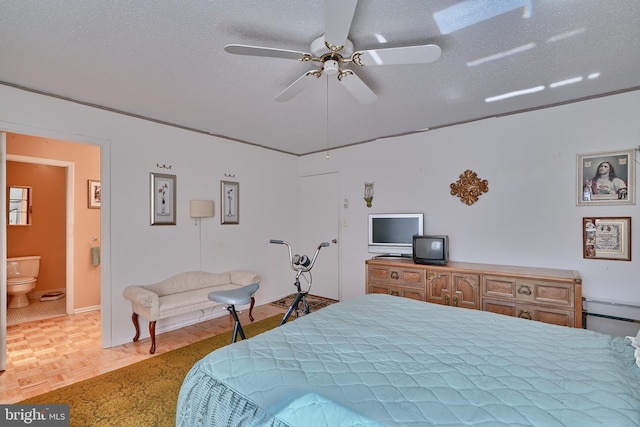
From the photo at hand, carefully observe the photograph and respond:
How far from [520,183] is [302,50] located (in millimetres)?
2710

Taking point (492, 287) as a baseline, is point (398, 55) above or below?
above

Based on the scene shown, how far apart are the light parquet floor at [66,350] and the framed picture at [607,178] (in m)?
3.92

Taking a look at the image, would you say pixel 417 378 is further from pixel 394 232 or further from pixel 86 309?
pixel 86 309

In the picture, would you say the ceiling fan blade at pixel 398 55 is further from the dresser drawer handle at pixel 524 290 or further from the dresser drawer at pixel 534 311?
the dresser drawer at pixel 534 311

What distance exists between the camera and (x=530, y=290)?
262 cm

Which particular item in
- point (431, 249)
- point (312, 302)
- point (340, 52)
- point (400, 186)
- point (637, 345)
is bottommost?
point (312, 302)

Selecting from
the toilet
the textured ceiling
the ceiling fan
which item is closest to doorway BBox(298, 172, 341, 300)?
the textured ceiling

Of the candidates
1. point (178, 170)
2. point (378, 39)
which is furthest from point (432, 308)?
point (178, 170)

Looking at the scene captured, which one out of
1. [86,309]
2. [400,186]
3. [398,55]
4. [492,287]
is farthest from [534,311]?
[86,309]

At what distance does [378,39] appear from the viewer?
6.00 feet

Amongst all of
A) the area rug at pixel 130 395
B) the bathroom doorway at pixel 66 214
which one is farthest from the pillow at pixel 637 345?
the bathroom doorway at pixel 66 214

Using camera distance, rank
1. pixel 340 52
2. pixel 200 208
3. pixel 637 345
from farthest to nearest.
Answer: pixel 200 208
pixel 340 52
pixel 637 345

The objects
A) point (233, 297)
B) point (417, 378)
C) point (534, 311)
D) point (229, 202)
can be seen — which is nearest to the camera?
point (417, 378)

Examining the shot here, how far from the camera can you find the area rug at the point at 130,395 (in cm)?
187
